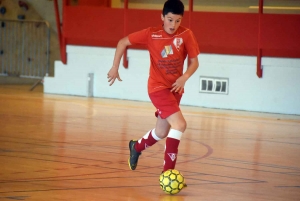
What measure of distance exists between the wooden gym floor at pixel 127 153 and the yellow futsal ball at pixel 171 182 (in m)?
0.06

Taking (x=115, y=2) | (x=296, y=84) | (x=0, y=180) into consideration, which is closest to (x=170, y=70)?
(x=0, y=180)

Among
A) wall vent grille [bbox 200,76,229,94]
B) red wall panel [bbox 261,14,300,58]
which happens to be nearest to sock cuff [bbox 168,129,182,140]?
red wall panel [bbox 261,14,300,58]

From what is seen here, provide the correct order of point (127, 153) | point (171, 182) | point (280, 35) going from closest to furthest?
1. point (171, 182)
2. point (127, 153)
3. point (280, 35)

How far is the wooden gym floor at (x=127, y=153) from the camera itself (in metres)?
4.94

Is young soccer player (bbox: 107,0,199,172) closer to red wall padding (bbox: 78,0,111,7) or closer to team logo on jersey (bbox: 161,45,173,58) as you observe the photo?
team logo on jersey (bbox: 161,45,173,58)

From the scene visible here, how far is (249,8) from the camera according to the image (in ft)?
39.6

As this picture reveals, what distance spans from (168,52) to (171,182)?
1138 millimetres

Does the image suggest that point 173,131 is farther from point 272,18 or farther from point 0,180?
point 272,18

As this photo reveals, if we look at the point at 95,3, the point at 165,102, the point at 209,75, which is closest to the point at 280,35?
the point at 209,75

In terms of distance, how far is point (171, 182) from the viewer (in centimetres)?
482

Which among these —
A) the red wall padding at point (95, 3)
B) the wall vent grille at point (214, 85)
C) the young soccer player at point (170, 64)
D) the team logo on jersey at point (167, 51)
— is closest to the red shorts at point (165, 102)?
the young soccer player at point (170, 64)

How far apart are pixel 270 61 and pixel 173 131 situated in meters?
6.25

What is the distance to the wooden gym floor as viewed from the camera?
16.2ft

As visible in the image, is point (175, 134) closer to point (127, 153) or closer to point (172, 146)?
point (172, 146)
